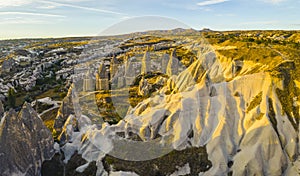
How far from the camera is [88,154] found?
2645 centimetres

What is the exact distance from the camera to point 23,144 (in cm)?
2444

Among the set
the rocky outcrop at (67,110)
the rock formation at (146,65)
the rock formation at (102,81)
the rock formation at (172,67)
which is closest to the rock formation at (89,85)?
the rock formation at (102,81)

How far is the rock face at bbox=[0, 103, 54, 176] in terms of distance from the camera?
23469 millimetres

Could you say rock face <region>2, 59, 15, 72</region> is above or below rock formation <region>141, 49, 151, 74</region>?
below

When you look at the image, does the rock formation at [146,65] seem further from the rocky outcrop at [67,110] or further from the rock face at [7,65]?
the rock face at [7,65]

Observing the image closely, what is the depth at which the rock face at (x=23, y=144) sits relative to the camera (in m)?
23.5

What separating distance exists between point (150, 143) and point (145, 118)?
3.01 m

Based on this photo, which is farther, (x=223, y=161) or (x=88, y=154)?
(x=88, y=154)

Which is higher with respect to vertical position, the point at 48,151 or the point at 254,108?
the point at 254,108

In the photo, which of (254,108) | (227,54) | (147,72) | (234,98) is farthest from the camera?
(147,72)

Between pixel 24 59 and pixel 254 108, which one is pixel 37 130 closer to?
pixel 254 108

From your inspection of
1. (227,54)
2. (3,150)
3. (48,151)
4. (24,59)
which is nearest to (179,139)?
(48,151)

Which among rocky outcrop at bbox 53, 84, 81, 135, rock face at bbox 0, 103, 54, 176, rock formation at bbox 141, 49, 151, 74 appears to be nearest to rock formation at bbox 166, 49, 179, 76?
rock formation at bbox 141, 49, 151, 74

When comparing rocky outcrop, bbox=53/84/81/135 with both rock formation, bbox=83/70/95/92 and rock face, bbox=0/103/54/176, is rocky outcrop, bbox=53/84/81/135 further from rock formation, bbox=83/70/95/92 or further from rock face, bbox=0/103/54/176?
rock formation, bbox=83/70/95/92
